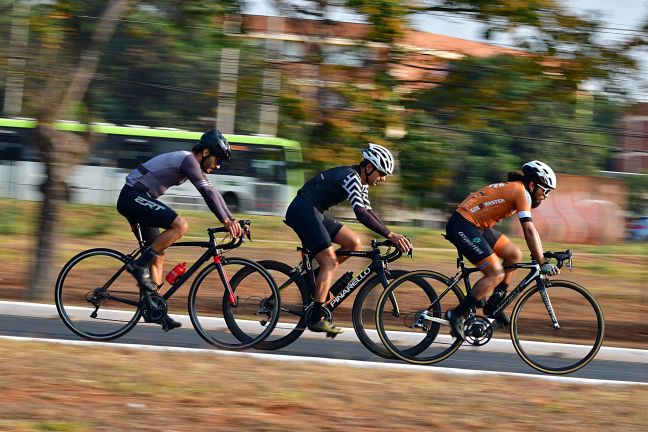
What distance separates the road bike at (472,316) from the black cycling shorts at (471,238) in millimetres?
126

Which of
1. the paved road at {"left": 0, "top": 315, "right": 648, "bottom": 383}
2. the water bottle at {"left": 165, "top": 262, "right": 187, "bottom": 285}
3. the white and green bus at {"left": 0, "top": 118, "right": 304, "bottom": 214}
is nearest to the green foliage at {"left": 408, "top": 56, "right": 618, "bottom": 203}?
the paved road at {"left": 0, "top": 315, "right": 648, "bottom": 383}

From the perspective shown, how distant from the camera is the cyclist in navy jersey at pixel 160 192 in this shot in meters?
8.48

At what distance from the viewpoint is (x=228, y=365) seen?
24.4 ft

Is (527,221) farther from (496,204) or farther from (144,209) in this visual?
(144,209)

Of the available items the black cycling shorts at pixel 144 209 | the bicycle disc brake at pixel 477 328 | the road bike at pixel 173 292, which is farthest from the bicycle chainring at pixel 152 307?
the bicycle disc brake at pixel 477 328

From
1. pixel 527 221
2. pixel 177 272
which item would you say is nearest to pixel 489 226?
pixel 527 221

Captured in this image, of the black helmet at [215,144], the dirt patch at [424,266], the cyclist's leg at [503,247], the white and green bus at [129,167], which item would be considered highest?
the black helmet at [215,144]

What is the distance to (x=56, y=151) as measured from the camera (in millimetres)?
11828

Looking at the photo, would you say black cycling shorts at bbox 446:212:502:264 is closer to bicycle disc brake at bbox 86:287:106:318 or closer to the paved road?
the paved road

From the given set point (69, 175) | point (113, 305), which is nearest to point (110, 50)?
point (69, 175)

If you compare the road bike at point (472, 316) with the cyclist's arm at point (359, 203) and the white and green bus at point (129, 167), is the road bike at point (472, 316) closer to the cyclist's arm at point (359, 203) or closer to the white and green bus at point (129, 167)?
the cyclist's arm at point (359, 203)

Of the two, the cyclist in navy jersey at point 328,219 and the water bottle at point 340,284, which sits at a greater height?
the cyclist in navy jersey at point 328,219

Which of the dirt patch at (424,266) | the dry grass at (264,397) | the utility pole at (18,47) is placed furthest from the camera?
A: the utility pole at (18,47)

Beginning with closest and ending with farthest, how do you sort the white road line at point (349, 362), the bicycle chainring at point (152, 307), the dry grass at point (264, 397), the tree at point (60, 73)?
1. the dry grass at point (264, 397)
2. the white road line at point (349, 362)
3. the bicycle chainring at point (152, 307)
4. the tree at point (60, 73)
